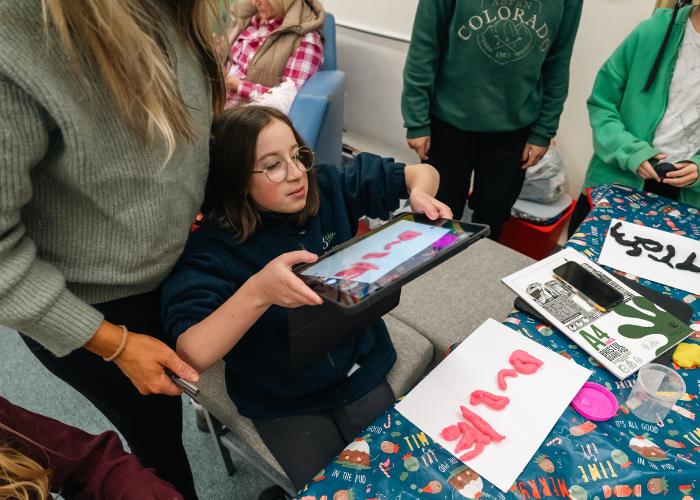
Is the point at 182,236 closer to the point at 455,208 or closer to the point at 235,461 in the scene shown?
the point at 235,461

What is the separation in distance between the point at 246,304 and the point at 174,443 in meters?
0.54

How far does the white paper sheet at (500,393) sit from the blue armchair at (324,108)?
131 centimetres

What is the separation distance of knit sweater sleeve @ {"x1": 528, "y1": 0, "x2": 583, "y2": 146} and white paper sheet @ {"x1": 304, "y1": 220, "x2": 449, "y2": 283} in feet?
3.51

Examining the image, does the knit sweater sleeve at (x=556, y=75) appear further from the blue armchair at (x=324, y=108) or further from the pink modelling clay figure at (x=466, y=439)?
the pink modelling clay figure at (x=466, y=439)

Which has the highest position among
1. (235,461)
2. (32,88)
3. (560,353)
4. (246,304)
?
(32,88)

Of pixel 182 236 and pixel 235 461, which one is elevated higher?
pixel 182 236

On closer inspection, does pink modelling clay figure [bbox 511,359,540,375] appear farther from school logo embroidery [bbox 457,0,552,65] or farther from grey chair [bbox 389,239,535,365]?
school logo embroidery [bbox 457,0,552,65]

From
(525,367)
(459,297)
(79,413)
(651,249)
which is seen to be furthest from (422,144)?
(79,413)

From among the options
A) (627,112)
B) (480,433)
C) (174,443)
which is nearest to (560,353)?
(480,433)

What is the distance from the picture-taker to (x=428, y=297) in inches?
53.7

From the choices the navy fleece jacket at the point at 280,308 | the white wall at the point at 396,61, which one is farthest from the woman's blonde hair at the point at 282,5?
the navy fleece jacket at the point at 280,308

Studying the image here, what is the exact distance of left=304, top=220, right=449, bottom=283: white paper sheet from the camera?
64cm

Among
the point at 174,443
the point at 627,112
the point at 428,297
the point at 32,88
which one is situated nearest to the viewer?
the point at 32,88

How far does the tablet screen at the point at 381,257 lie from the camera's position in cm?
59
